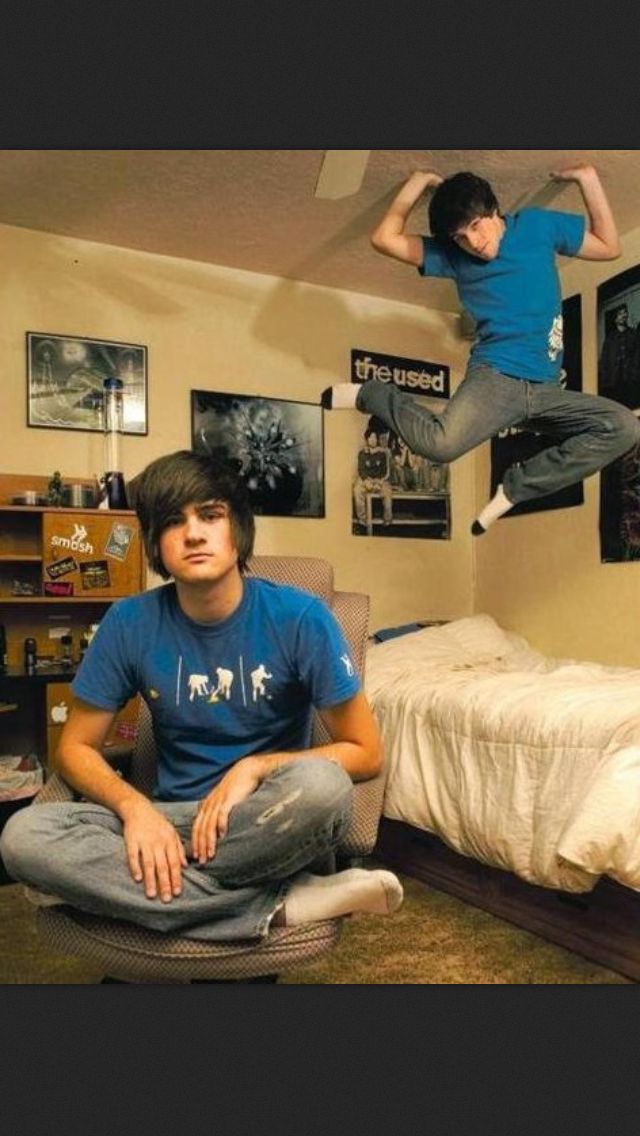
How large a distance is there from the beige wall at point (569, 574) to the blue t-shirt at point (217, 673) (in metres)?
1.57

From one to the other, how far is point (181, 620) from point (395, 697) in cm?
116

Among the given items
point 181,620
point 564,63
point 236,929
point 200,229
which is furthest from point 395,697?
point 564,63

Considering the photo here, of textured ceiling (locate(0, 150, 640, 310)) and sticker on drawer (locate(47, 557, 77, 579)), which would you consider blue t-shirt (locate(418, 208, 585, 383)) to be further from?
sticker on drawer (locate(47, 557, 77, 579))

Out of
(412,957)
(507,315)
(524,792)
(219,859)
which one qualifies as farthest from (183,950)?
(507,315)

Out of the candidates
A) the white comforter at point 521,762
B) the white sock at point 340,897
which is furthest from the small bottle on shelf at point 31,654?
the white sock at point 340,897

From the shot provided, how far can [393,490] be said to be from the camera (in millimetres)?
2703

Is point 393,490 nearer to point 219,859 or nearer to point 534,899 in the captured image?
point 534,899

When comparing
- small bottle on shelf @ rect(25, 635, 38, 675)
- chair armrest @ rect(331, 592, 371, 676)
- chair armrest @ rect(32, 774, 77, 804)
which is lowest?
chair armrest @ rect(32, 774, 77, 804)

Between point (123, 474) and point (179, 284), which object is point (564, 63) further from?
point (123, 474)

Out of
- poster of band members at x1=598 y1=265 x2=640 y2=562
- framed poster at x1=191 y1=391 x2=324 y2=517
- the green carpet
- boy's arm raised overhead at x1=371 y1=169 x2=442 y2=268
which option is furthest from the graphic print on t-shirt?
poster of band members at x1=598 y1=265 x2=640 y2=562

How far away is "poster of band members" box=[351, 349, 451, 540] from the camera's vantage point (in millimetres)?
2639

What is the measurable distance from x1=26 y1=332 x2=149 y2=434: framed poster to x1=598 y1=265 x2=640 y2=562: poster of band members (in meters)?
1.49

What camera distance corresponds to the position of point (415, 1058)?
1.05 meters

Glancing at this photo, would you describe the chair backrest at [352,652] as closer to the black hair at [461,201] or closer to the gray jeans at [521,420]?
the gray jeans at [521,420]
